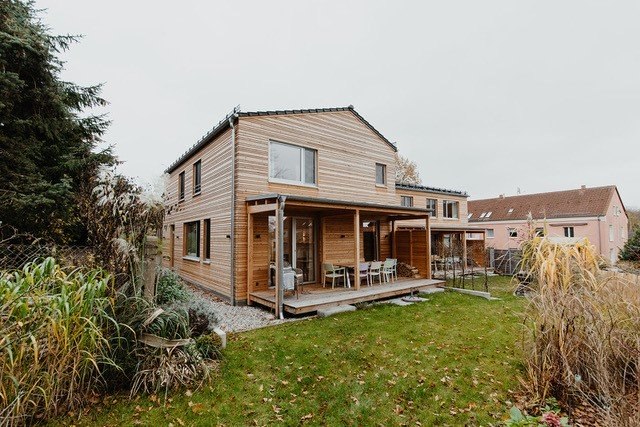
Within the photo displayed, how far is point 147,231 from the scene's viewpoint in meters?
4.61

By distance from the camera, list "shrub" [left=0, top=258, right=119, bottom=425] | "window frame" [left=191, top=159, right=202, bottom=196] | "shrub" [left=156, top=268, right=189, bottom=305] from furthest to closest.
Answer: "window frame" [left=191, top=159, right=202, bottom=196] < "shrub" [left=156, top=268, right=189, bottom=305] < "shrub" [left=0, top=258, right=119, bottom=425]

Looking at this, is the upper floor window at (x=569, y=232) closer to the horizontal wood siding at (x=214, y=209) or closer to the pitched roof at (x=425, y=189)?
the pitched roof at (x=425, y=189)

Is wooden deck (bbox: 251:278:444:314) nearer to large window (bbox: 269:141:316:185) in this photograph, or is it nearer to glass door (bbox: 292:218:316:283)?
glass door (bbox: 292:218:316:283)

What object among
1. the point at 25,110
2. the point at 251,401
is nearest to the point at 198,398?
the point at 251,401

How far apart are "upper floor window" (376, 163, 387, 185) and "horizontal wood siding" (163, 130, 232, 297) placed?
714 centimetres

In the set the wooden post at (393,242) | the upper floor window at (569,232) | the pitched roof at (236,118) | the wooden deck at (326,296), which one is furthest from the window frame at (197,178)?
the upper floor window at (569,232)

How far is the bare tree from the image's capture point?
3045cm

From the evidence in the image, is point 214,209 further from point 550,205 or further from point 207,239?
point 550,205

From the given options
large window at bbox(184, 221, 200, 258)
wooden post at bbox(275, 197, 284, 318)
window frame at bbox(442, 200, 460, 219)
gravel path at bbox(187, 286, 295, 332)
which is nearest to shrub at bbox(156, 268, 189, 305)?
gravel path at bbox(187, 286, 295, 332)

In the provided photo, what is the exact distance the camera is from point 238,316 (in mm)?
7988

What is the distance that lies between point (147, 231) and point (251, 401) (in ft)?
9.77

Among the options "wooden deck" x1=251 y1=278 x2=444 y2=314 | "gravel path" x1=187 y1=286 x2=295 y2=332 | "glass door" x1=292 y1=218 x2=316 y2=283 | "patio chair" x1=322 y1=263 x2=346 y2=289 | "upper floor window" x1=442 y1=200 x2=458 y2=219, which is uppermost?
"upper floor window" x1=442 y1=200 x2=458 y2=219

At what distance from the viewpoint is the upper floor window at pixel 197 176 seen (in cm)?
1269

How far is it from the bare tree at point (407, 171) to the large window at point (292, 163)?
808 inches
